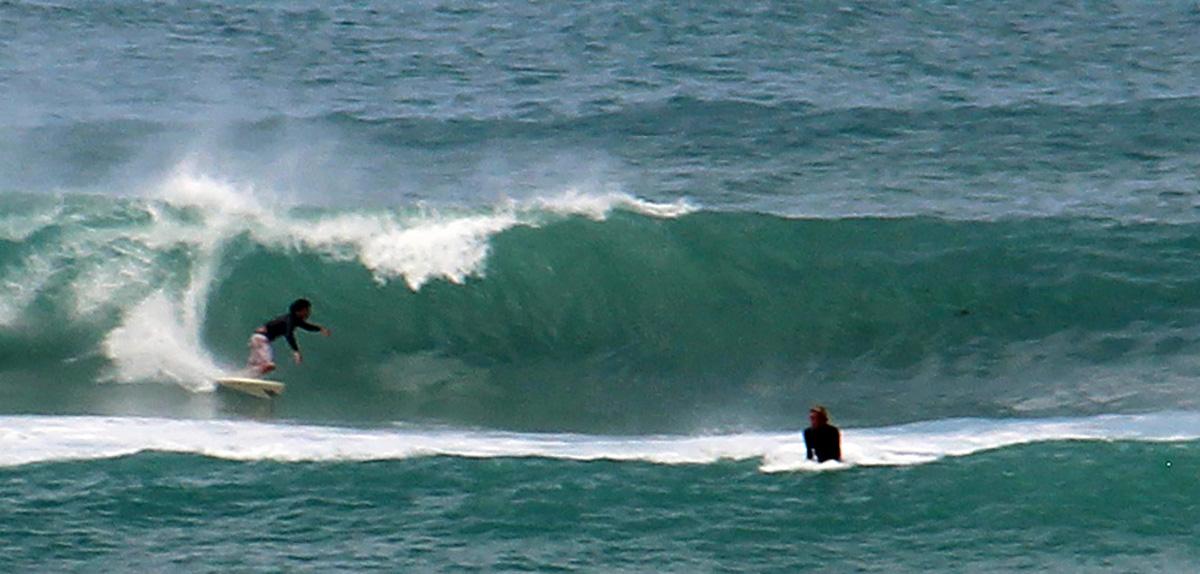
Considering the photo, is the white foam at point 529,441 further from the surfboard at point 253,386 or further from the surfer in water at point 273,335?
the surfer in water at point 273,335

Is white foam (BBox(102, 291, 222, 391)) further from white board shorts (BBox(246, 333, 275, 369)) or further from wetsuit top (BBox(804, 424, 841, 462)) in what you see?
wetsuit top (BBox(804, 424, 841, 462))

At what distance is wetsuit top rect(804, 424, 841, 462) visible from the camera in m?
16.3

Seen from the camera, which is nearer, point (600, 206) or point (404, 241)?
point (404, 241)

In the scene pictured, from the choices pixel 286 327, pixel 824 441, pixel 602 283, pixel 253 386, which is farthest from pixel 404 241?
pixel 824 441

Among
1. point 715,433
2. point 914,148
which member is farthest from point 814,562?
point 914,148

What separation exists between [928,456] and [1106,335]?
17.9 feet

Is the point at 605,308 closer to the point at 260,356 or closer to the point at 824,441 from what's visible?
the point at 260,356

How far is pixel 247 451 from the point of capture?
16.7 m

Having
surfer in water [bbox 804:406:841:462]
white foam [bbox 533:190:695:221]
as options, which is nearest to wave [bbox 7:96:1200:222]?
white foam [bbox 533:190:695:221]

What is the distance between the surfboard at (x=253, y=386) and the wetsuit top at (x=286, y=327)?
0.57 m

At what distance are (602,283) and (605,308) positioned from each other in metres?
0.53

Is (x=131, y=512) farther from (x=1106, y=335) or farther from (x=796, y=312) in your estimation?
(x=1106, y=335)

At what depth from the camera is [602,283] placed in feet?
74.0

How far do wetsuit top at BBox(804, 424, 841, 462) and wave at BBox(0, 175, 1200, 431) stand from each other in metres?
2.45
